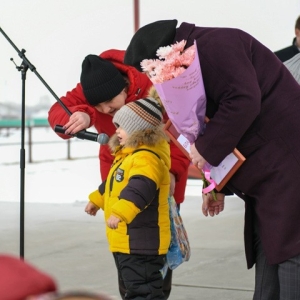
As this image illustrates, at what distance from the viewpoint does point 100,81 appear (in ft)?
12.8

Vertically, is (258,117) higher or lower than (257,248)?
higher

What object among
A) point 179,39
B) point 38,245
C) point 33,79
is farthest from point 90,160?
point 179,39

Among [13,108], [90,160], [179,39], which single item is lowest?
[90,160]

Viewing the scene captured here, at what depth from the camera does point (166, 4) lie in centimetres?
1145

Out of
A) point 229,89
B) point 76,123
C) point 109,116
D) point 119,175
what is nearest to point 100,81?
point 76,123

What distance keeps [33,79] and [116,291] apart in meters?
7.54

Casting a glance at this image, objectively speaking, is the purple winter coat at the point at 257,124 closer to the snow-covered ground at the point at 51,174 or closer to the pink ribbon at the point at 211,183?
the pink ribbon at the point at 211,183

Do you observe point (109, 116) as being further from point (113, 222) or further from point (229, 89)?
point (229, 89)

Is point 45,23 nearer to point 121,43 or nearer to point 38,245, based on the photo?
point 121,43

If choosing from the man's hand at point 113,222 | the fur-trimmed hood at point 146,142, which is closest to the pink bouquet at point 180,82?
the man's hand at point 113,222

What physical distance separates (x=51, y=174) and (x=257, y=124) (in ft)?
33.7

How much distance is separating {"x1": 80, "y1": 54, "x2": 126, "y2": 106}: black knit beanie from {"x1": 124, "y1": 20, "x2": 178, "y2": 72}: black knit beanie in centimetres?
78

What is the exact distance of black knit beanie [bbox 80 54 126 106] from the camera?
3.93 meters

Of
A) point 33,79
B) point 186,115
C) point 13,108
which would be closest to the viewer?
point 186,115
